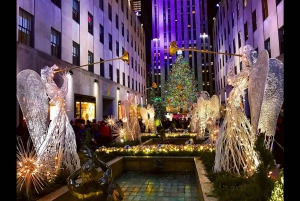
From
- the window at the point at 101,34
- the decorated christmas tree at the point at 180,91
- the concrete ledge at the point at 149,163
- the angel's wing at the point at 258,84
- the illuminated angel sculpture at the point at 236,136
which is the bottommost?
the concrete ledge at the point at 149,163

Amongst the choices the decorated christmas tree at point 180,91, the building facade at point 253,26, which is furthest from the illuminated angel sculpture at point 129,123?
the decorated christmas tree at point 180,91

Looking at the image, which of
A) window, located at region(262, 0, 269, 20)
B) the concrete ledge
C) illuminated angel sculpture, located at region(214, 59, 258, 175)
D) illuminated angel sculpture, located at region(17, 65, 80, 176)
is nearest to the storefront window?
the concrete ledge

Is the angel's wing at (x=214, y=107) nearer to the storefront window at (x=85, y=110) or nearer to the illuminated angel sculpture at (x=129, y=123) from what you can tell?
the illuminated angel sculpture at (x=129, y=123)

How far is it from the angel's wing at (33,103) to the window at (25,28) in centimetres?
869

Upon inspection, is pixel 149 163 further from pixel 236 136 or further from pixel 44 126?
pixel 44 126

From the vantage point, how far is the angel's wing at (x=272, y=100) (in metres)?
4.87

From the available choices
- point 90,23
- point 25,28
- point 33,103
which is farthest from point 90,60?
point 33,103

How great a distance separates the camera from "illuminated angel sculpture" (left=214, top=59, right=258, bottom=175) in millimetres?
6375

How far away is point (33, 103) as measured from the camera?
242 inches

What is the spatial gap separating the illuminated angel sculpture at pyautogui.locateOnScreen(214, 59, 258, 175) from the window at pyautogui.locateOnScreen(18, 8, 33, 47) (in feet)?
37.7
